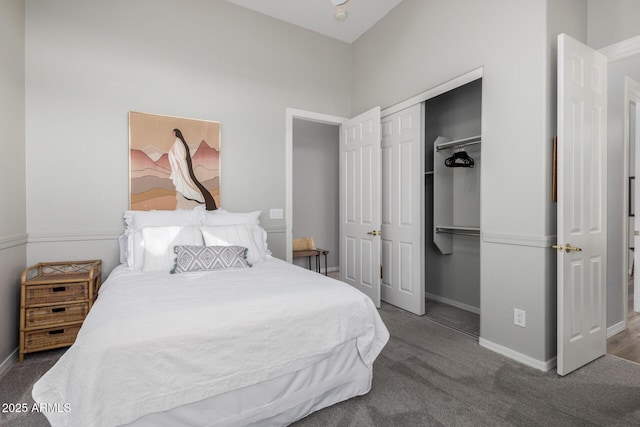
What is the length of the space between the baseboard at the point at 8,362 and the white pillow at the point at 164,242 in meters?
1.11

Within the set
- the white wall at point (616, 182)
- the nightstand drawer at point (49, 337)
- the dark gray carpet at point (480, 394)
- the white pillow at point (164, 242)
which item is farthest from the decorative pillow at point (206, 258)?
the white wall at point (616, 182)

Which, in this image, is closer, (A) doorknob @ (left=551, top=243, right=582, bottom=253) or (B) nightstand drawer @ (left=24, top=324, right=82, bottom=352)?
(A) doorknob @ (left=551, top=243, right=582, bottom=253)

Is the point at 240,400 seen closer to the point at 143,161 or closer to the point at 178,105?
the point at 143,161

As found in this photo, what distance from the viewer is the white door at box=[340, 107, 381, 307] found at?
361 centimetres

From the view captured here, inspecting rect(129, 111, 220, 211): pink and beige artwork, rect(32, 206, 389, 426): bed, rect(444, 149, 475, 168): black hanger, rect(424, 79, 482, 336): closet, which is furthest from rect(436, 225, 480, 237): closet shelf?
rect(129, 111, 220, 211): pink and beige artwork

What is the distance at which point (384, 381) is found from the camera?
6.90ft

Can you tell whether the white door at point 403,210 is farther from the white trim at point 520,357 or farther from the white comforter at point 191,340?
the white comforter at point 191,340

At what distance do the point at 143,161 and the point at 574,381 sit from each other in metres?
3.91

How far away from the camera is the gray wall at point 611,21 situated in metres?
2.32

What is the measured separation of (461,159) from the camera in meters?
3.66

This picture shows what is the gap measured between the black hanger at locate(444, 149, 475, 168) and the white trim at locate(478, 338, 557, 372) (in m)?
1.85

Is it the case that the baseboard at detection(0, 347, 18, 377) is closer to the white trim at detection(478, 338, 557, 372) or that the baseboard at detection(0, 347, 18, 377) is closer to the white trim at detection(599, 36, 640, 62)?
the white trim at detection(478, 338, 557, 372)

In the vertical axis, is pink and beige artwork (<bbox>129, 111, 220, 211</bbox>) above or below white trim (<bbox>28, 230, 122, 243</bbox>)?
above

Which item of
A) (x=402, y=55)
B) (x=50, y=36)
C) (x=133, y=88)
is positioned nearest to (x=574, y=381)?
(x=402, y=55)
